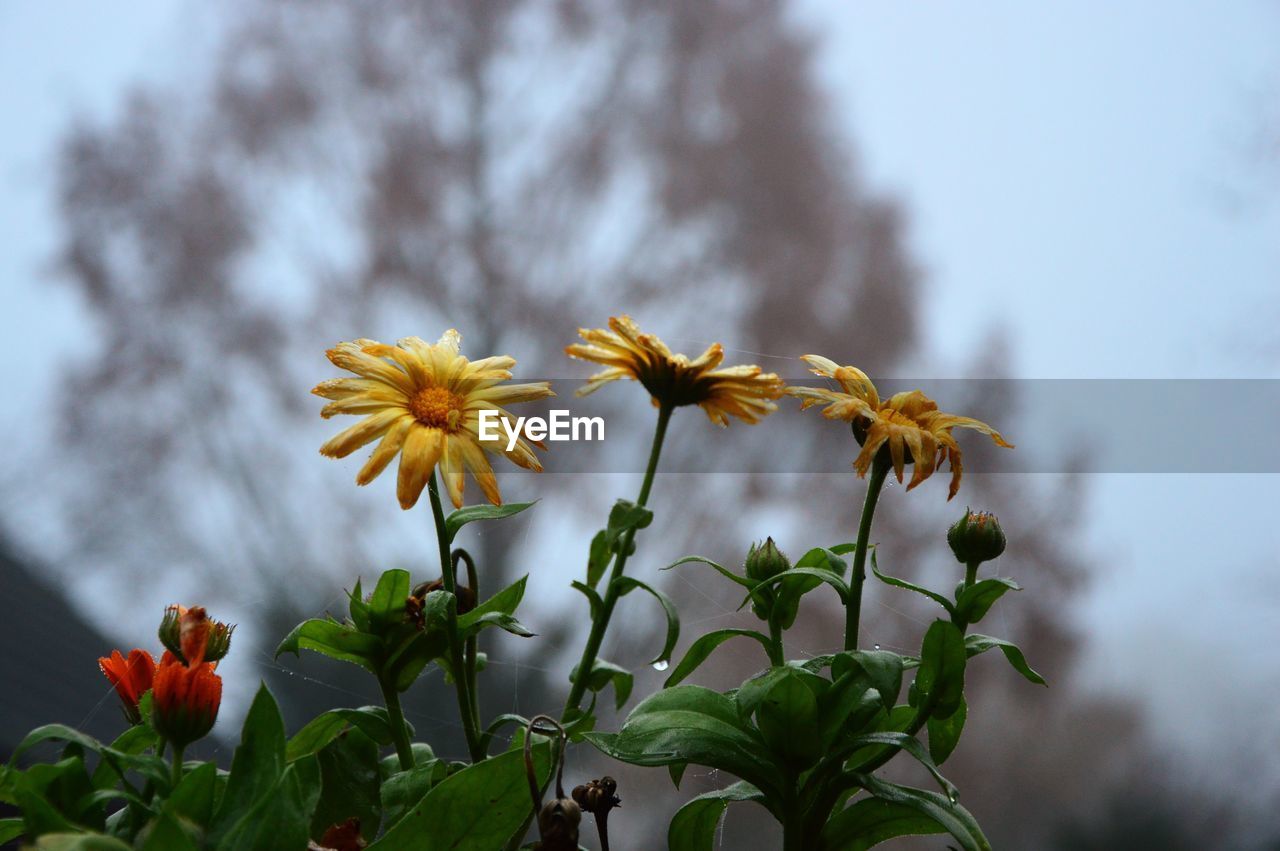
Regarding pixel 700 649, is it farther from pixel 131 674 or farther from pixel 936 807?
pixel 131 674

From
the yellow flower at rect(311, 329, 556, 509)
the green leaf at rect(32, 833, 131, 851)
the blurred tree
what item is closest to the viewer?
the green leaf at rect(32, 833, 131, 851)

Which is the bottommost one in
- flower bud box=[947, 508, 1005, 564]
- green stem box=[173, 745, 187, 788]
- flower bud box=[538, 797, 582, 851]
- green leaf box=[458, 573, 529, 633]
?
flower bud box=[538, 797, 582, 851]

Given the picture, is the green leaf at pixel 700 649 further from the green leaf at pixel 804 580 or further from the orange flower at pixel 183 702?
the orange flower at pixel 183 702

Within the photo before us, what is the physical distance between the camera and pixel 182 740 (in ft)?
1.11

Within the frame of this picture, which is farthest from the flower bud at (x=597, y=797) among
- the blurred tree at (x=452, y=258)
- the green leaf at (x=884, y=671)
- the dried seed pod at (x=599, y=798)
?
the blurred tree at (x=452, y=258)

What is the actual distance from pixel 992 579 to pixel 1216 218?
0.84m

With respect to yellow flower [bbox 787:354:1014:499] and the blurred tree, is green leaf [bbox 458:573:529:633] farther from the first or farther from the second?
the blurred tree

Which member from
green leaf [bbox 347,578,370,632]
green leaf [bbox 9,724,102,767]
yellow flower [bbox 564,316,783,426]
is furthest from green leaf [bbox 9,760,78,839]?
yellow flower [bbox 564,316,783,426]

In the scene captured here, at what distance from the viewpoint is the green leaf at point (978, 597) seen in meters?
0.41

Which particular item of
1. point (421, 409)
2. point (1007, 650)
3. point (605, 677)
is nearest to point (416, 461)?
point (421, 409)

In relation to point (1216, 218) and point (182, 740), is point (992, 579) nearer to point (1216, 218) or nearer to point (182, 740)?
point (182, 740)

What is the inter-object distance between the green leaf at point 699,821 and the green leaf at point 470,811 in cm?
11

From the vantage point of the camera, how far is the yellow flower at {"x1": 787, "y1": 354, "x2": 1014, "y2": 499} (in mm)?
394

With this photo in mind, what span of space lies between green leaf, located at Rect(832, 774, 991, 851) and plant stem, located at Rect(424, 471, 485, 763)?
150 millimetres
